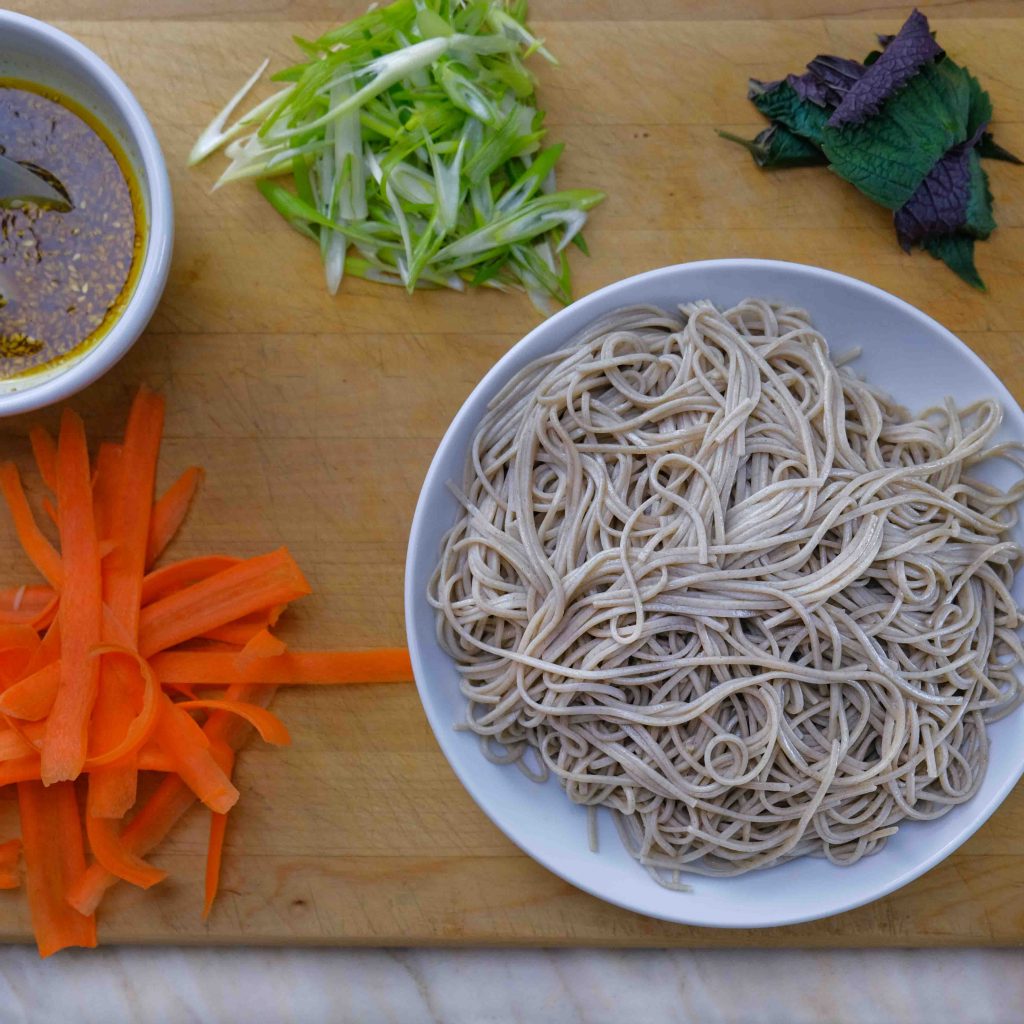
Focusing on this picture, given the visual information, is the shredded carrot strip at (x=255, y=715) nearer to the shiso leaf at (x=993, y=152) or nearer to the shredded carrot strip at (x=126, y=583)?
the shredded carrot strip at (x=126, y=583)

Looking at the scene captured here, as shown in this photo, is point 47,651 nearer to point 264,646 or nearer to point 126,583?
point 126,583

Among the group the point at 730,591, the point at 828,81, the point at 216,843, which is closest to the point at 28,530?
the point at 216,843

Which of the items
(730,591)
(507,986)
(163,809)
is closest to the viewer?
(730,591)

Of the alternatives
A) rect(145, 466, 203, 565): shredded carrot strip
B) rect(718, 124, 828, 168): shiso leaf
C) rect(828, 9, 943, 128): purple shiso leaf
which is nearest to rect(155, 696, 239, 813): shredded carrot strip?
rect(145, 466, 203, 565): shredded carrot strip

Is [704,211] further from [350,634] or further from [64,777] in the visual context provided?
[64,777]

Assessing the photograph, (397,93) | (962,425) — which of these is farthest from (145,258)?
(962,425)
